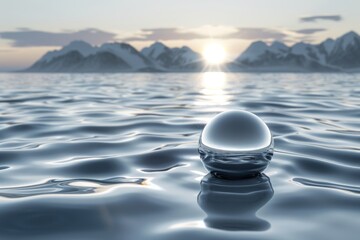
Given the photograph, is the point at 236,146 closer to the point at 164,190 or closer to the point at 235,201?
the point at 235,201

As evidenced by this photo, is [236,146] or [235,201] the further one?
[236,146]

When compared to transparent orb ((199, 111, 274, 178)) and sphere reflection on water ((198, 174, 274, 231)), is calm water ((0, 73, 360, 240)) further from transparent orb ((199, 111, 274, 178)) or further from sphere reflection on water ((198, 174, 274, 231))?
transparent orb ((199, 111, 274, 178))

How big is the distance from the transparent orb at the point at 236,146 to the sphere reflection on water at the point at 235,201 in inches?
4.0

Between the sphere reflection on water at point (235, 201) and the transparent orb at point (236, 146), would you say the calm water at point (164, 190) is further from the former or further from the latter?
the transparent orb at point (236, 146)

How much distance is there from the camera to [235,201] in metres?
2.81

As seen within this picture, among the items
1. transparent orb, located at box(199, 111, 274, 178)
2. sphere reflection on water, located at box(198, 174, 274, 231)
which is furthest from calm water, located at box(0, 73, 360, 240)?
transparent orb, located at box(199, 111, 274, 178)

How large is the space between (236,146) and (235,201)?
1.67 ft

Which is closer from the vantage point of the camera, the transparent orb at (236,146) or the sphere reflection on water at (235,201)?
the sphere reflection on water at (235,201)

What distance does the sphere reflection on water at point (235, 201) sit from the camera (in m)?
2.45

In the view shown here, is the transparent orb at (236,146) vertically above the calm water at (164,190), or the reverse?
the transparent orb at (236,146)

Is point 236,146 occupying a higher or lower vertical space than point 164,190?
higher

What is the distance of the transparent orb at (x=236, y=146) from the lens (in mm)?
3133

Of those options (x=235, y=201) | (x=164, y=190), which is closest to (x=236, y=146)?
(x=235, y=201)

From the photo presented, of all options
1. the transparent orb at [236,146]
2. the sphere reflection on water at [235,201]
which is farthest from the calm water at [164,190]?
the transparent orb at [236,146]
